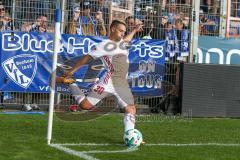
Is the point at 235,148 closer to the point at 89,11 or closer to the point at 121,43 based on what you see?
the point at 121,43

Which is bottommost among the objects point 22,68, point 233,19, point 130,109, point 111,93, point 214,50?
point 130,109

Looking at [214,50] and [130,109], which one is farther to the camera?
[214,50]

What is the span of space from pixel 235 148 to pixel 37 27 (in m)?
6.51

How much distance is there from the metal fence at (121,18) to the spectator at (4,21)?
0.03 metres

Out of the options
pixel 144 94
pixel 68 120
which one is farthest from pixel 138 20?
pixel 68 120

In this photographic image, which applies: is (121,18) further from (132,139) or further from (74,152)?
(74,152)

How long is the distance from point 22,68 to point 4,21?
46.4 inches

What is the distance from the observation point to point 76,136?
1086cm

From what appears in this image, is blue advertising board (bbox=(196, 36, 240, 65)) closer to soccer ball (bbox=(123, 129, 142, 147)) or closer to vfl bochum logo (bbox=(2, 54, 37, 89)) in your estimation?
vfl bochum logo (bbox=(2, 54, 37, 89))

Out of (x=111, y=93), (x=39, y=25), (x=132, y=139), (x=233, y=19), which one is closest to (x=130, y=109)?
(x=111, y=93)

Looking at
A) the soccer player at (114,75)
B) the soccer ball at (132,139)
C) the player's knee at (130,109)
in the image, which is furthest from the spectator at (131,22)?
the soccer ball at (132,139)

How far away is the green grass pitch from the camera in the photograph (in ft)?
29.4

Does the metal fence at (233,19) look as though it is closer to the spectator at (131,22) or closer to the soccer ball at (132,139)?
the spectator at (131,22)

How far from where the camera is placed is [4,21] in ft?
47.7
